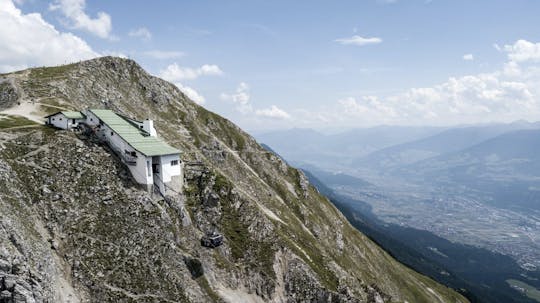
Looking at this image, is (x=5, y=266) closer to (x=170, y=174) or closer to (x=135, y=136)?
(x=135, y=136)

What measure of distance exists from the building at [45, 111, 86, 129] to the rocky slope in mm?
3091

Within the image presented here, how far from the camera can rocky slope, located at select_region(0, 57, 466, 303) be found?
6197 cm

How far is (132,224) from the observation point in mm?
73062

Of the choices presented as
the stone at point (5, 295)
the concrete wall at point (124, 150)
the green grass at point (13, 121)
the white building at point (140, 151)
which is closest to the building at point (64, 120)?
the white building at point (140, 151)

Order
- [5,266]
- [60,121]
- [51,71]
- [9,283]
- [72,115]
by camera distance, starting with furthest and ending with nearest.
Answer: [51,71] < [72,115] < [60,121] < [5,266] < [9,283]

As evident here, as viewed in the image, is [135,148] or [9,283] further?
[135,148]

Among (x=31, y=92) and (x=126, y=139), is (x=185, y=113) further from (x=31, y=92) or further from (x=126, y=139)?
(x=126, y=139)

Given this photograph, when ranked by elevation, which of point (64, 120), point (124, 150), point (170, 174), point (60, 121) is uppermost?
point (64, 120)

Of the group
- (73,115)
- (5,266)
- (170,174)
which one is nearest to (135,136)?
(170,174)

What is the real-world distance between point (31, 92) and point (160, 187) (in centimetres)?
5216

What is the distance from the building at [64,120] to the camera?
8312 cm

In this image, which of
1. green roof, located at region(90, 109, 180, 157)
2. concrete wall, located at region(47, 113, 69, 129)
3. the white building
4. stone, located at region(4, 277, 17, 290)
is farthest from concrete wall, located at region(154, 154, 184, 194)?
stone, located at region(4, 277, 17, 290)

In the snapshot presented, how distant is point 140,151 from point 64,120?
62.5 feet

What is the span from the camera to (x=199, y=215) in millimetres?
90875
